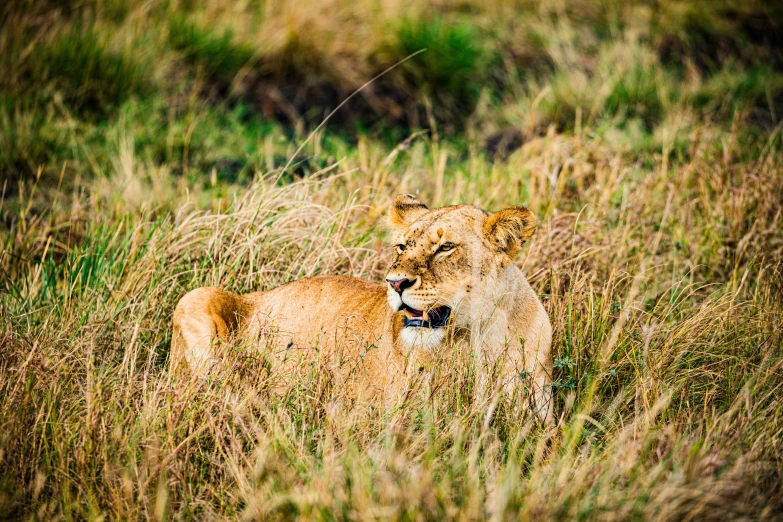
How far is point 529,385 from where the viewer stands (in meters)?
Answer: 3.50

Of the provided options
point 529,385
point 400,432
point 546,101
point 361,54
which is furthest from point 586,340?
point 361,54

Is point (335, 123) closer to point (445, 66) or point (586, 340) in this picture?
point (445, 66)

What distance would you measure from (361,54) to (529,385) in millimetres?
6550

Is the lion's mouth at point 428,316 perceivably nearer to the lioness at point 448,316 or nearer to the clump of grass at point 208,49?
the lioness at point 448,316

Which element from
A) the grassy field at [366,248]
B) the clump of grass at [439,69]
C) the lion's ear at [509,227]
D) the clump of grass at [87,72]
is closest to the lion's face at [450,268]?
the lion's ear at [509,227]

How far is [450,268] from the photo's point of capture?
3.53 m

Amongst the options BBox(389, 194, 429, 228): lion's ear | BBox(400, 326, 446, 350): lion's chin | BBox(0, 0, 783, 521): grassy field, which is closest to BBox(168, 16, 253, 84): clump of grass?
BBox(0, 0, 783, 521): grassy field

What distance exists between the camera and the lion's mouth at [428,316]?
354cm

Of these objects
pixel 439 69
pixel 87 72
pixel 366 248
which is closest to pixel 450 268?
pixel 366 248

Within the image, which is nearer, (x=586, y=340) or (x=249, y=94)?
(x=586, y=340)

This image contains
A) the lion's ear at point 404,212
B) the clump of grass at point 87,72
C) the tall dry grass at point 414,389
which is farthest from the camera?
the clump of grass at point 87,72

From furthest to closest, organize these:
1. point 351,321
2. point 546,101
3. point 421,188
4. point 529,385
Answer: point 546,101 < point 421,188 < point 351,321 < point 529,385

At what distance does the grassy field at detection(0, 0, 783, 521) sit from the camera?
2916 millimetres

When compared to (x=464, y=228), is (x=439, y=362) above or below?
below
